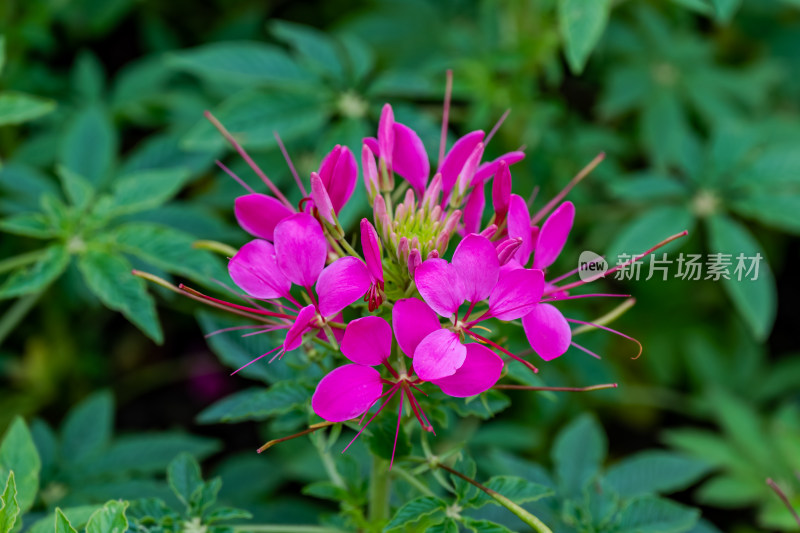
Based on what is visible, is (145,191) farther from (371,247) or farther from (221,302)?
(371,247)

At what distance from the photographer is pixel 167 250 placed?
1.06m

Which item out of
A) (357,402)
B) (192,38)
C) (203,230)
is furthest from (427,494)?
(192,38)

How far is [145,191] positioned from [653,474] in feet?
3.06

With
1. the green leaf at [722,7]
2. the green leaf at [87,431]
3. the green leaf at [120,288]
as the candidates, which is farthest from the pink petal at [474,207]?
the green leaf at [87,431]

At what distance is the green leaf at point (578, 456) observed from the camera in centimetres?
114

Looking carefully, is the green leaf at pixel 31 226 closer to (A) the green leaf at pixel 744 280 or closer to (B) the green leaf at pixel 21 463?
(B) the green leaf at pixel 21 463

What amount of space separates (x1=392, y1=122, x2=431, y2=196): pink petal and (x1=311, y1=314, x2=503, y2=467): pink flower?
0.69 ft

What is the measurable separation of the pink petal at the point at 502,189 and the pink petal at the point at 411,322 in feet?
0.50

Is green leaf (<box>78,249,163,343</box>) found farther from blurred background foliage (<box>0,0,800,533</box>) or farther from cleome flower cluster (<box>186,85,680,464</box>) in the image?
cleome flower cluster (<box>186,85,680,464</box>)

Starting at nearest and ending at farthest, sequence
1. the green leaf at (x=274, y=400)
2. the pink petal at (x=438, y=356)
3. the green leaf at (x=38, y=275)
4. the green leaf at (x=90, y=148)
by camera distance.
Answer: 1. the pink petal at (x=438, y=356)
2. the green leaf at (x=274, y=400)
3. the green leaf at (x=38, y=275)
4. the green leaf at (x=90, y=148)

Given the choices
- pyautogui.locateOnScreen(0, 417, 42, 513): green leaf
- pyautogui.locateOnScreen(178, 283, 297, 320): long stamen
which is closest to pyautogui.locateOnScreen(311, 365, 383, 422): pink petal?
pyautogui.locateOnScreen(178, 283, 297, 320): long stamen

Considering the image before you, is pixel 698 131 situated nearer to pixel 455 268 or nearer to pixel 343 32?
pixel 343 32

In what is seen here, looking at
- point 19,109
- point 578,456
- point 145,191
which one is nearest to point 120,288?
point 145,191

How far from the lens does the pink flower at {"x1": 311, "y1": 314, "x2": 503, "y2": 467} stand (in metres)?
0.68
